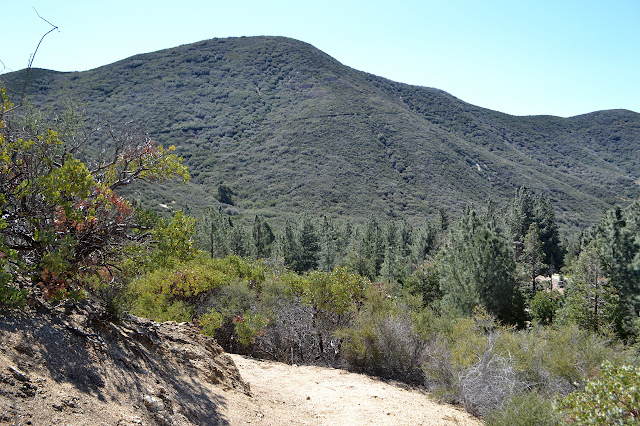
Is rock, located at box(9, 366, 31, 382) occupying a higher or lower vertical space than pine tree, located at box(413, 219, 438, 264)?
higher

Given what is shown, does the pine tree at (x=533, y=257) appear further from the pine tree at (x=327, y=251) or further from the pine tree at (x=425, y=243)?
the pine tree at (x=327, y=251)

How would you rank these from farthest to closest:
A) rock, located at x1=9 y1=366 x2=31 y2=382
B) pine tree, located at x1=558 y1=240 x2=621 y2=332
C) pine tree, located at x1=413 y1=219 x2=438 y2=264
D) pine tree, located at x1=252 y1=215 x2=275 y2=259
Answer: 1. pine tree, located at x1=252 y1=215 x2=275 y2=259
2. pine tree, located at x1=413 y1=219 x2=438 y2=264
3. pine tree, located at x1=558 y1=240 x2=621 y2=332
4. rock, located at x1=9 y1=366 x2=31 y2=382

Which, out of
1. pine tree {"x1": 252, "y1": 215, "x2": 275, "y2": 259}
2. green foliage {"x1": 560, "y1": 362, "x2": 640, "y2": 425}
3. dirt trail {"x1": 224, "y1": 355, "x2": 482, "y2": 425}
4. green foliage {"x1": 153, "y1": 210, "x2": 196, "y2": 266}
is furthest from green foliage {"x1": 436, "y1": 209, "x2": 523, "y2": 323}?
pine tree {"x1": 252, "y1": 215, "x2": 275, "y2": 259}

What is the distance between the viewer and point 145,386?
17.4 ft

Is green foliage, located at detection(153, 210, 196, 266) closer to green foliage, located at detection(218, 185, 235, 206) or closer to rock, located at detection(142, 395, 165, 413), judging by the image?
rock, located at detection(142, 395, 165, 413)

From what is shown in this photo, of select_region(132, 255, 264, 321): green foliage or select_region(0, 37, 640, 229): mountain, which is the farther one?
select_region(0, 37, 640, 229): mountain

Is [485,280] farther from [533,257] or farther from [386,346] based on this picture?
[533,257]

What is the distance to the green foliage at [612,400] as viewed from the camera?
4.32m

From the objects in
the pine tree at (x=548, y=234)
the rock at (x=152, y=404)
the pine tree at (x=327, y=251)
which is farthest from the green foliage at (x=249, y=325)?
the pine tree at (x=548, y=234)

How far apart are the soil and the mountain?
48341 mm

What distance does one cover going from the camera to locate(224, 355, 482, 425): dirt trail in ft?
23.4

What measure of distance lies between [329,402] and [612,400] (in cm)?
524

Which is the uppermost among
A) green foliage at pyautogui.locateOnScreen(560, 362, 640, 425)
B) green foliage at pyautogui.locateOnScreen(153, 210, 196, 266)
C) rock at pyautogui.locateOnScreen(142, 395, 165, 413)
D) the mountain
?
the mountain

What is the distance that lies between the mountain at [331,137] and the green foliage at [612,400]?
173 ft
